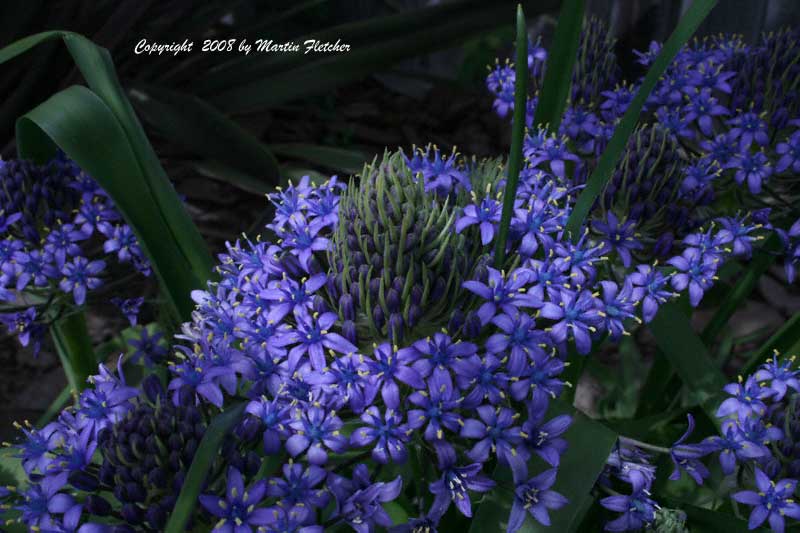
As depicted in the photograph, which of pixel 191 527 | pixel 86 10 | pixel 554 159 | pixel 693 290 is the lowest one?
pixel 191 527

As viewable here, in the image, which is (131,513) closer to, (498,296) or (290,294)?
(290,294)

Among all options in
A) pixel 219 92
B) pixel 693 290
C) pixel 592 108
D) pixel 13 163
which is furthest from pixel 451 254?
pixel 219 92

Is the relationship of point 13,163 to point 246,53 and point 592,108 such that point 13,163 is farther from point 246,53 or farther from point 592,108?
point 246,53

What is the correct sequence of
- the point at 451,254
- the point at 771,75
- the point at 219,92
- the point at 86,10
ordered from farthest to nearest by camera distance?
the point at 219,92, the point at 86,10, the point at 771,75, the point at 451,254

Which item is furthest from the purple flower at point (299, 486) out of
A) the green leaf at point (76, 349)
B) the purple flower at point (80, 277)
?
the green leaf at point (76, 349)

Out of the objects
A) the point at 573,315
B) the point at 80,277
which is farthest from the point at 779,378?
the point at 80,277

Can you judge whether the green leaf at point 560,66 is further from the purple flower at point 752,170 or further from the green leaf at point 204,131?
the green leaf at point 204,131

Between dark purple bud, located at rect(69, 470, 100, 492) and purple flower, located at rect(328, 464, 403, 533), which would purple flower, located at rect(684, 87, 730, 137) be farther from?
dark purple bud, located at rect(69, 470, 100, 492)
